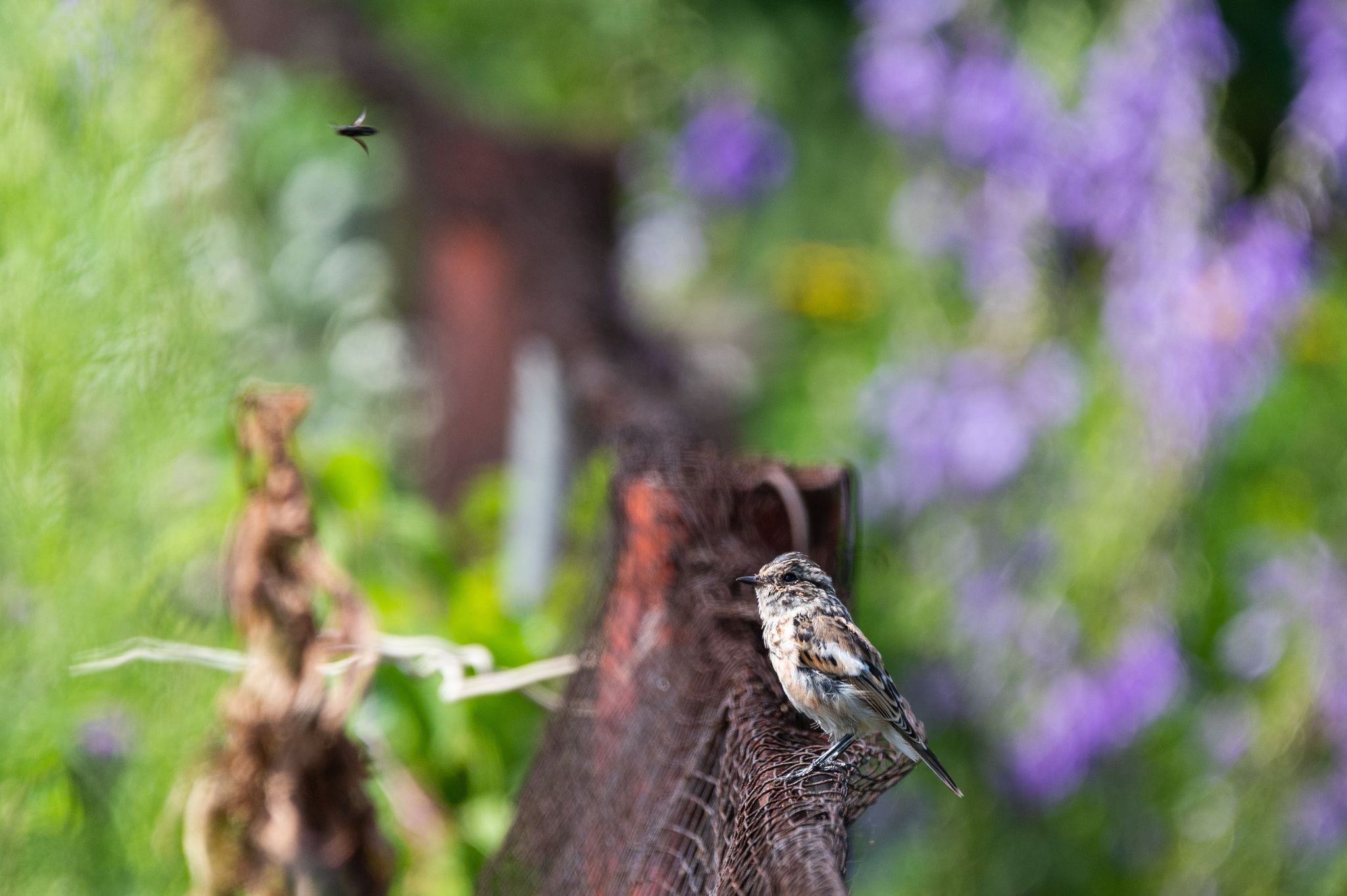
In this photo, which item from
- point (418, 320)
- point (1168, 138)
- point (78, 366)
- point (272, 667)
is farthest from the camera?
point (418, 320)

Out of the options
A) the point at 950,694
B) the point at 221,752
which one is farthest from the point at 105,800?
the point at 950,694

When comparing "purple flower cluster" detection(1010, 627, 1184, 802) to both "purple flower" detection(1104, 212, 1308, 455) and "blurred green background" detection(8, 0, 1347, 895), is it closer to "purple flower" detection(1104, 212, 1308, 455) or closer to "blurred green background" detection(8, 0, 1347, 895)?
"blurred green background" detection(8, 0, 1347, 895)

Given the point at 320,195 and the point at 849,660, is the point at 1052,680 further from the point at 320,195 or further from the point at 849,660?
the point at 320,195

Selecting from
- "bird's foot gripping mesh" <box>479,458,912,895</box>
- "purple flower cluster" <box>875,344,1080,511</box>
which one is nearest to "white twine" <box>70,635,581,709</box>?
"bird's foot gripping mesh" <box>479,458,912,895</box>

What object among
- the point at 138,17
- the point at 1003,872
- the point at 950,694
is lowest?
the point at 1003,872

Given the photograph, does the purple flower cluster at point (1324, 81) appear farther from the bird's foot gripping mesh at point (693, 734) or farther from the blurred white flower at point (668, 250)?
the blurred white flower at point (668, 250)

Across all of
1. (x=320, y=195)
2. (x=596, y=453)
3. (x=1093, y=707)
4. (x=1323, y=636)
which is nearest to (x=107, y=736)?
(x=596, y=453)

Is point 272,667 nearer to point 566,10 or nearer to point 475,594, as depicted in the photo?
point 475,594
